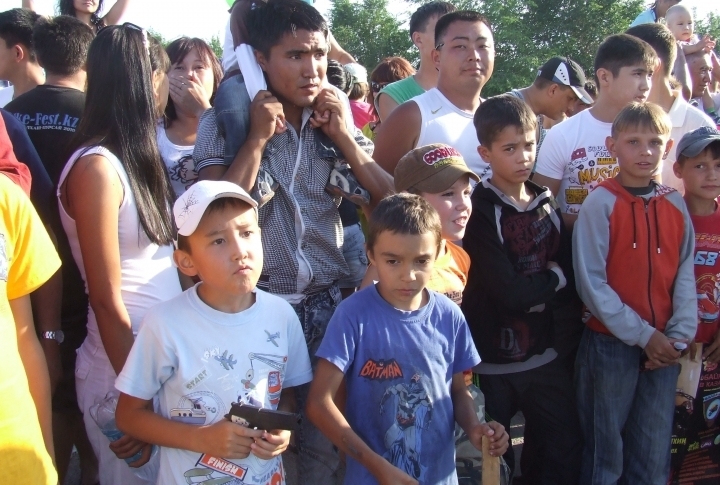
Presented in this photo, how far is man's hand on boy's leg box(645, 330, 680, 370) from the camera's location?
2.93m

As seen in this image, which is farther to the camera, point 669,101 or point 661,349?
point 669,101

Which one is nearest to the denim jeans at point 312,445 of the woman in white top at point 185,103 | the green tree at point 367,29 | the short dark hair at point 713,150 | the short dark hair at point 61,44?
the woman in white top at point 185,103

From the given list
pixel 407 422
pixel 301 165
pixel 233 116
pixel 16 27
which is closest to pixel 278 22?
pixel 233 116

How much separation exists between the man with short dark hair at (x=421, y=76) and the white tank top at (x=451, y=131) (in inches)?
50.1

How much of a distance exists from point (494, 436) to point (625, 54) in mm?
2421

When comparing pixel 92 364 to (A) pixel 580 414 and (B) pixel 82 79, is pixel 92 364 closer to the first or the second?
(B) pixel 82 79

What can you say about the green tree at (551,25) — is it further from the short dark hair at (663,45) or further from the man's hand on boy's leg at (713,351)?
the man's hand on boy's leg at (713,351)

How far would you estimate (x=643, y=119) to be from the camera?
10.1 ft

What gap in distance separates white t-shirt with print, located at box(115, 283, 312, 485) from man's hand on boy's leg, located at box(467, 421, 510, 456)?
2.25 ft

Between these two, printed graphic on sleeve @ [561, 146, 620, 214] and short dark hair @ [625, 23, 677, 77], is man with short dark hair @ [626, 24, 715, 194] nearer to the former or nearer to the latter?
short dark hair @ [625, 23, 677, 77]

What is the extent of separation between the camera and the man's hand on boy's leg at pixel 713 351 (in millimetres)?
3242

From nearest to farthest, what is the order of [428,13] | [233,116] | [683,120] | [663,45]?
1. [233,116]
2. [683,120]
3. [663,45]
4. [428,13]

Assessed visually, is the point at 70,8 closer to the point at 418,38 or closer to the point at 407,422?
the point at 418,38

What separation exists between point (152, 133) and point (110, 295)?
0.62m
